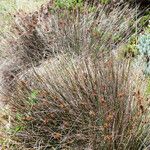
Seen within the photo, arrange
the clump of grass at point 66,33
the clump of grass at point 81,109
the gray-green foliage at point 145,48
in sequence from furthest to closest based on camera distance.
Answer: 1. the clump of grass at point 66,33
2. the gray-green foliage at point 145,48
3. the clump of grass at point 81,109

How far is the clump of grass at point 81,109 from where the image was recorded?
3.15 metres

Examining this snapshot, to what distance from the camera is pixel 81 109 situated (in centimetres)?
342

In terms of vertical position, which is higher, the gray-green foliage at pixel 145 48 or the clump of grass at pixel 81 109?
the clump of grass at pixel 81 109

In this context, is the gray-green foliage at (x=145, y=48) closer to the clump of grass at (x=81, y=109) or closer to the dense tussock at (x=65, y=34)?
the dense tussock at (x=65, y=34)

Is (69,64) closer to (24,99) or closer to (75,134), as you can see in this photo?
(24,99)

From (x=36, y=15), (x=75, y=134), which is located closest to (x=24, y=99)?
(x=75, y=134)

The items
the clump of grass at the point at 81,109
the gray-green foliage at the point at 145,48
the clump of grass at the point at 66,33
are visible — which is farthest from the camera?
the clump of grass at the point at 66,33

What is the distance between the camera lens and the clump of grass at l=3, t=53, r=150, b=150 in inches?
124

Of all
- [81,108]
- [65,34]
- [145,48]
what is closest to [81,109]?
[81,108]

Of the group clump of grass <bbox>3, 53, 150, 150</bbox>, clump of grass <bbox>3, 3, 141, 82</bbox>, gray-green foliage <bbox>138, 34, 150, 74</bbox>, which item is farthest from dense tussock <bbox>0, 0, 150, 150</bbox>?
clump of grass <bbox>3, 3, 141, 82</bbox>

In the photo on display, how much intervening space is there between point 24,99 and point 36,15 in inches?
111

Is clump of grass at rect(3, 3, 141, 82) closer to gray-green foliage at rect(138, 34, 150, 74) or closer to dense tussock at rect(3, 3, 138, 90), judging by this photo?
dense tussock at rect(3, 3, 138, 90)

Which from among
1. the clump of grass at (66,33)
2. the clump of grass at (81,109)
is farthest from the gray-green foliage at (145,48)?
the clump of grass at (81,109)

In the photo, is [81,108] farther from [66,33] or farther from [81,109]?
[66,33]
